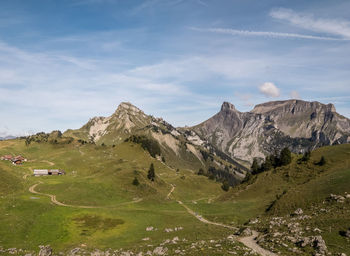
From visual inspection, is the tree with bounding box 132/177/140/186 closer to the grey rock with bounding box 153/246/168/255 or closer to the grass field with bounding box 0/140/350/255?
the grass field with bounding box 0/140/350/255

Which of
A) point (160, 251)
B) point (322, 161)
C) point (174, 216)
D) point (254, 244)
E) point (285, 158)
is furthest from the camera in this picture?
point (285, 158)

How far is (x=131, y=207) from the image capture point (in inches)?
3743

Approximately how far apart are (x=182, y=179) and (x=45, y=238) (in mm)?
138679

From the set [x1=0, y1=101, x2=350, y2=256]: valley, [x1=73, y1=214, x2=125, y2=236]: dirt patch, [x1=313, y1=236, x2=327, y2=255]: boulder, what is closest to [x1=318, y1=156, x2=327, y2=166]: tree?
[x1=0, y1=101, x2=350, y2=256]: valley

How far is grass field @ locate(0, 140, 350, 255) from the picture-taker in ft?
178

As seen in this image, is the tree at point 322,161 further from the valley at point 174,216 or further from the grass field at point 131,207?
the grass field at point 131,207

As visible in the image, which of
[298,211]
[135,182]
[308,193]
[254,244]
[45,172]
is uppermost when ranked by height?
[308,193]

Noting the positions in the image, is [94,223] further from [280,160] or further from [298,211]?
[280,160]

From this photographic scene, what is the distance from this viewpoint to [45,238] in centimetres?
5459

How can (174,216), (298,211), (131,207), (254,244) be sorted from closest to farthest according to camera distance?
(254,244) → (298,211) → (174,216) → (131,207)

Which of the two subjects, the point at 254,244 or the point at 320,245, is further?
the point at 254,244

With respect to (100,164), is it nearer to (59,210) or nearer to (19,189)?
(19,189)

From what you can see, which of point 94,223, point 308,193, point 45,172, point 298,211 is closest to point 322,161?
point 308,193

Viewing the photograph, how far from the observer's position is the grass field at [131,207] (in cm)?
5422
